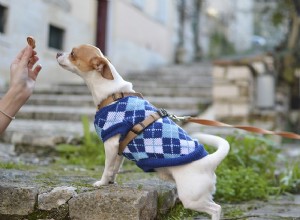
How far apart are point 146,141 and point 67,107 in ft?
19.0

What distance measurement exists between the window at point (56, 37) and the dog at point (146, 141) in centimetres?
819

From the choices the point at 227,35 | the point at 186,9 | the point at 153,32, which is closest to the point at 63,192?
the point at 153,32

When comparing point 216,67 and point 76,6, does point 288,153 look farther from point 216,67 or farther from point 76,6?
point 76,6

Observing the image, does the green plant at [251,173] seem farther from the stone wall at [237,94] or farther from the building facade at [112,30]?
the building facade at [112,30]

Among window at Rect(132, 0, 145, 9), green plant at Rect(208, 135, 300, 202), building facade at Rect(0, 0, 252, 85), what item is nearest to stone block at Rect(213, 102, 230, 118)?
green plant at Rect(208, 135, 300, 202)

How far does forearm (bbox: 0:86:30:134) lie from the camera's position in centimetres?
285

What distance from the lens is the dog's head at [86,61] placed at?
8.43 ft

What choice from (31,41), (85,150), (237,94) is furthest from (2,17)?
(31,41)

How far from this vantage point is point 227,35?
2306 cm

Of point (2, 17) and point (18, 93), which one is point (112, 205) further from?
point (2, 17)


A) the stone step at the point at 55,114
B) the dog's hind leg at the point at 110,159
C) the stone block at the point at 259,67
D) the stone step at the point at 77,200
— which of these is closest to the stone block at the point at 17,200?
the stone step at the point at 77,200

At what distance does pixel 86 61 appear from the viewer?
260 cm

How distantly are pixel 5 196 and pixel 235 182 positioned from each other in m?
1.74

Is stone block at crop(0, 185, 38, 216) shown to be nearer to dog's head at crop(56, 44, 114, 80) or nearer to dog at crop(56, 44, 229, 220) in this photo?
dog at crop(56, 44, 229, 220)
